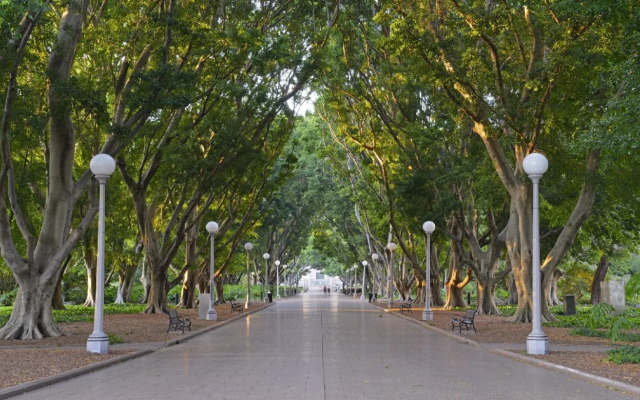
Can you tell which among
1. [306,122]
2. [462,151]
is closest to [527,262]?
[462,151]

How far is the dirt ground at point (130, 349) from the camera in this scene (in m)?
12.1

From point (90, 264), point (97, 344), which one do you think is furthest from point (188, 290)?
point (97, 344)

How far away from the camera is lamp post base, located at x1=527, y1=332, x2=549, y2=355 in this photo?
15453 millimetres

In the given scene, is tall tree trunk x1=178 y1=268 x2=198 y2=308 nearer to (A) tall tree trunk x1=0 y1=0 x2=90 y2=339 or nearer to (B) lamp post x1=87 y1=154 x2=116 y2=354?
(A) tall tree trunk x1=0 y1=0 x2=90 y2=339

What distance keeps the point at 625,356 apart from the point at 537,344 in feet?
7.39

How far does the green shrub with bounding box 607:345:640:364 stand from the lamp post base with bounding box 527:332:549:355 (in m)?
1.55

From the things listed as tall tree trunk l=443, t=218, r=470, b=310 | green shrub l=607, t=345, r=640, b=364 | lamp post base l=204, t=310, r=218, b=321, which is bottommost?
lamp post base l=204, t=310, r=218, b=321

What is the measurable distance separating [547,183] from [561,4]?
45.3 feet

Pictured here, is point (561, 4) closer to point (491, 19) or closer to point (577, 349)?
point (491, 19)

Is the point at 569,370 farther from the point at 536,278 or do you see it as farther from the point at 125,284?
the point at 125,284

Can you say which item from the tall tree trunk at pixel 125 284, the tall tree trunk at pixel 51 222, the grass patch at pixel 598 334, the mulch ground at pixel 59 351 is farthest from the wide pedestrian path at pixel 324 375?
the tall tree trunk at pixel 125 284

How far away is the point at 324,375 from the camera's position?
11.9 meters

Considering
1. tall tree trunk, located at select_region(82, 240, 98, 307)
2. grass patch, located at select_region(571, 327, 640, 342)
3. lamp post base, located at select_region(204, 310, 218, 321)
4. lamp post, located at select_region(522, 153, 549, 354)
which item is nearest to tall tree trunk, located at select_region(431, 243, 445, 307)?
lamp post base, located at select_region(204, 310, 218, 321)

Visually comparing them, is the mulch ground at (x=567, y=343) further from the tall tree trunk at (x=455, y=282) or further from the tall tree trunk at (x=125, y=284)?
the tall tree trunk at (x=125, y=284)
